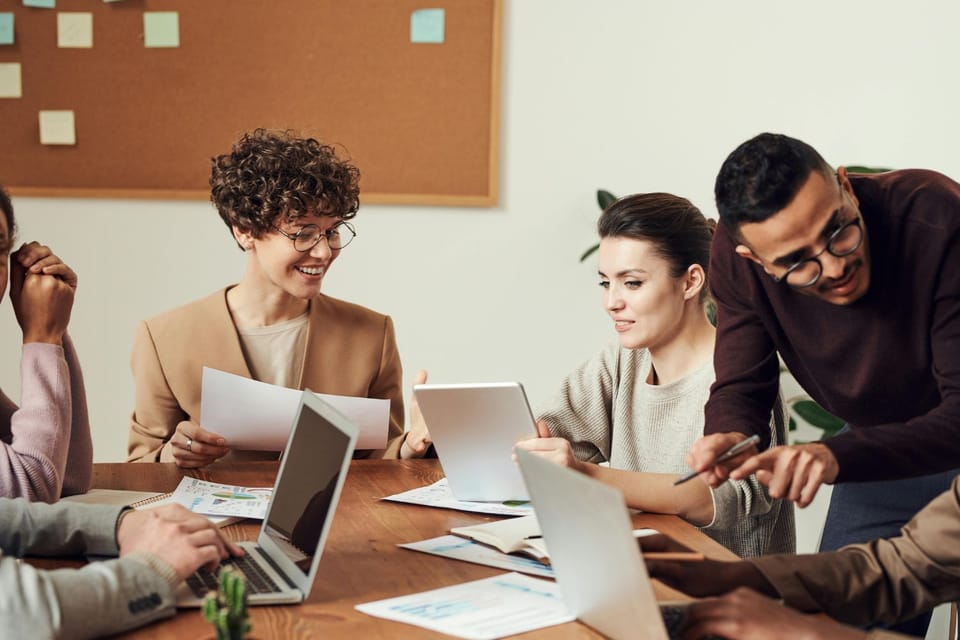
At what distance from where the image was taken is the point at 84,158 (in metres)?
3.23

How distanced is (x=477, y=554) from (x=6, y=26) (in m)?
2.52

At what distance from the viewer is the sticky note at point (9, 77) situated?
3.18 metres

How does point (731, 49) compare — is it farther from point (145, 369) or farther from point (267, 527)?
point (267, 527)

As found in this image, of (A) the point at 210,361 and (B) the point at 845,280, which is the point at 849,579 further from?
(A) the point at 210,361

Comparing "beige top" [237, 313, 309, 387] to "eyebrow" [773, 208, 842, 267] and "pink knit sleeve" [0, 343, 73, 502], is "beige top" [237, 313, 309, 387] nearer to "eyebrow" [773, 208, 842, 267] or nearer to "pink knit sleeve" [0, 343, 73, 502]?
"pink knit sleeve" [0, 343, 73, 502]

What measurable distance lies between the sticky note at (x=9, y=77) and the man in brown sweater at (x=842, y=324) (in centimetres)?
233

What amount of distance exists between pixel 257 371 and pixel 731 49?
1.95 m

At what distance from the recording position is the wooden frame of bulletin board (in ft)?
10.5

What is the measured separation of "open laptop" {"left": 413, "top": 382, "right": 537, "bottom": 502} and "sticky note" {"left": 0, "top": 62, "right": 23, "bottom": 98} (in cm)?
210

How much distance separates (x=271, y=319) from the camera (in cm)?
235

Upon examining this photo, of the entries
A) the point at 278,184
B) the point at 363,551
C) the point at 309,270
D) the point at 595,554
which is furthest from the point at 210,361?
the point at 595,554

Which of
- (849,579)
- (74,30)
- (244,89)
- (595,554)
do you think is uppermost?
(74,30)

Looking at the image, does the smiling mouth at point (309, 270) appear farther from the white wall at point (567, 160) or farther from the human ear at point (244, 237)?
the white wall at point (567, 160)

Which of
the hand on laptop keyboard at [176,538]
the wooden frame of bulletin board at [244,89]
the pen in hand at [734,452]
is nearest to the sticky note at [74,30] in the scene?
the wooden frame of bulletin board at [244,89]
